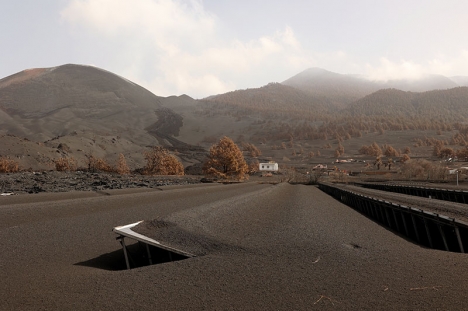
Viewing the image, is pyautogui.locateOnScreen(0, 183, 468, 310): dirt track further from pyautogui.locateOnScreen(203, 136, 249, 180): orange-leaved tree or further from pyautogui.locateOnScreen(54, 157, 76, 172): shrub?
pyautogui.locateOnScreen(203, 136, 249, 180): orange-leaved tree

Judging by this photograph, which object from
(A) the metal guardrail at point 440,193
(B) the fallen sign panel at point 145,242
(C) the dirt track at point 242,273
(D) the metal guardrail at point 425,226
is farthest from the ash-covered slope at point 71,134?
(D) the metal guardrail at point 425,226

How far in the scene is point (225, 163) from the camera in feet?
197

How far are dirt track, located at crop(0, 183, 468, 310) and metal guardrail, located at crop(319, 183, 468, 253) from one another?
2.80ft

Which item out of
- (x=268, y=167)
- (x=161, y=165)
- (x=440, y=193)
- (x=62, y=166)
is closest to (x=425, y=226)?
(x=440, y=193)

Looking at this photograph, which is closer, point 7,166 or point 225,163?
point 7,166

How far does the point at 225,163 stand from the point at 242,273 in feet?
176

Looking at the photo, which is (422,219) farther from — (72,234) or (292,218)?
(72,234)

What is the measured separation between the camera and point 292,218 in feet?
44.7

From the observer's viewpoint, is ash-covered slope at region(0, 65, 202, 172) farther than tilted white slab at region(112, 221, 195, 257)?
Yes

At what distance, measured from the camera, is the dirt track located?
5.25 meters

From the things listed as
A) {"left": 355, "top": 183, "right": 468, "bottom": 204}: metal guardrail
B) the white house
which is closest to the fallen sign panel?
{"left": 355, "top": 183, "right": 468, "bottom": 204}: metal guardrail

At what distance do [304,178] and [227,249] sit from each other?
66721 millimetres

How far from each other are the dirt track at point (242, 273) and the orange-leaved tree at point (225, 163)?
47.7 m

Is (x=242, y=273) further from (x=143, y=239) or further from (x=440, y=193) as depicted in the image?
(x=440, y=193)
